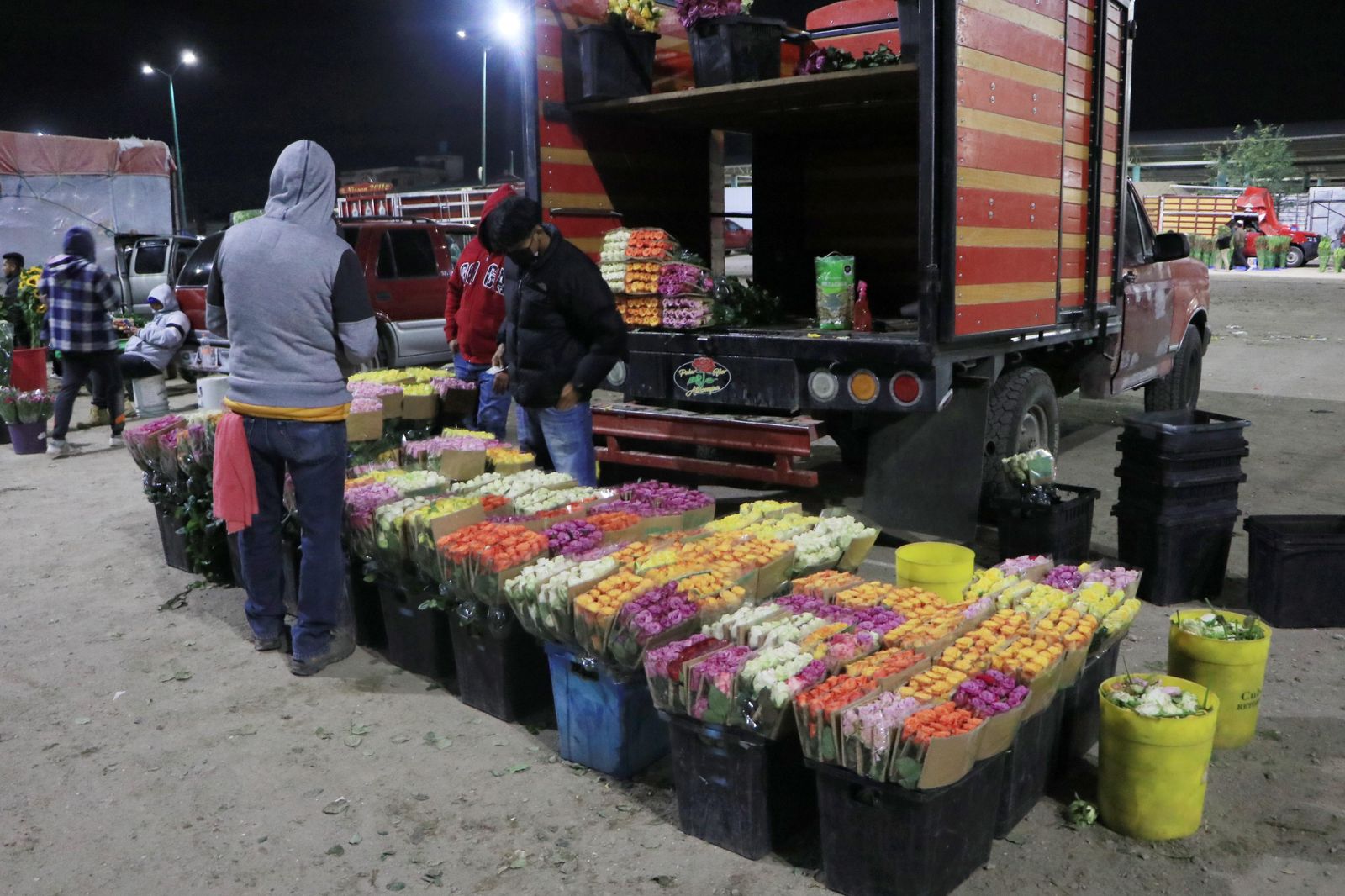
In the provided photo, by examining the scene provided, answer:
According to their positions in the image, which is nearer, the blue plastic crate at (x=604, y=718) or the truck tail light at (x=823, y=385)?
the blue plastic crate at (x=604, y=718)

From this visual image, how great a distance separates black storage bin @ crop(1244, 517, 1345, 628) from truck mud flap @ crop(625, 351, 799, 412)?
2359mm

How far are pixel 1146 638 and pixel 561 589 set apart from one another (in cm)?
280

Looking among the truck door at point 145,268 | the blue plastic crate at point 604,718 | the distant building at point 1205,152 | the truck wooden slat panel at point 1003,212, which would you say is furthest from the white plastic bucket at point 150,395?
the distant building at point 1205,152

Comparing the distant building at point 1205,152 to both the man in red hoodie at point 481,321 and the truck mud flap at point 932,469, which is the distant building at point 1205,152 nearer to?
the man in red hoodie at point 481,321

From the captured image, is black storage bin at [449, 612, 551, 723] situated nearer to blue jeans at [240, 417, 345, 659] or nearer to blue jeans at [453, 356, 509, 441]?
blue jeans at [240, 417, 345, 659]

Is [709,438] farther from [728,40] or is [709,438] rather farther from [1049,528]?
[728,40]

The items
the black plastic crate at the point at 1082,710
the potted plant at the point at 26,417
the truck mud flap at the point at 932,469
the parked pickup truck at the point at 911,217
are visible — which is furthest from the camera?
the potted plant at the point at 26,417

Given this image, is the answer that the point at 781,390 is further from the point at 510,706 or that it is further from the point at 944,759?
the point at 944,759

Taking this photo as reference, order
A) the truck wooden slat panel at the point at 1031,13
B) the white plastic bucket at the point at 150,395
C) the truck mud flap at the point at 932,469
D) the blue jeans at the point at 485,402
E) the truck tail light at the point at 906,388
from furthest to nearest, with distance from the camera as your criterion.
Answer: the white plastic bucket at the point at 150,395, the blue jeans at the point at 485,402, the truck mud flap at the point at 932,469, the truck tail light at the point at 906,388, the truck wooden slat panel at the point at 1031,13

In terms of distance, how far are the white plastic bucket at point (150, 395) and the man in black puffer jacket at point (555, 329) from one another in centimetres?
714

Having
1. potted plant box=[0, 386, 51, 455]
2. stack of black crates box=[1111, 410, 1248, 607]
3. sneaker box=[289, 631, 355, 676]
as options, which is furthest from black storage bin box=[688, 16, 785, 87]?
potted plant box=[0, 386, 51, 455]

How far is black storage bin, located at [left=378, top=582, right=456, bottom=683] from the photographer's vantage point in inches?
176

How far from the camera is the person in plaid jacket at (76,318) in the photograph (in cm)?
966

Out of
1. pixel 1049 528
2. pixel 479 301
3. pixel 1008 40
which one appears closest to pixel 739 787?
pixel 1049 528
